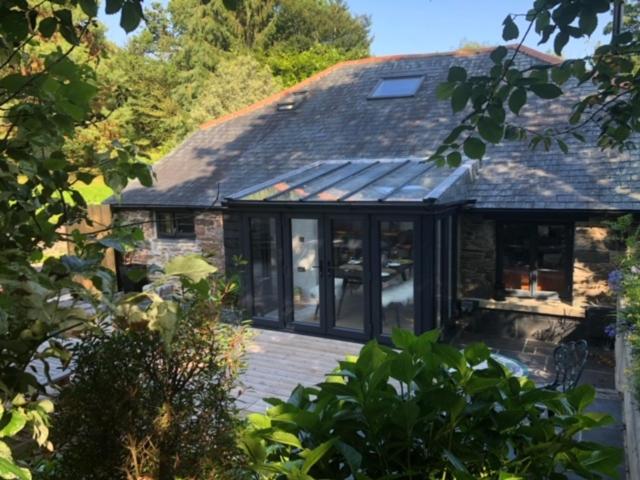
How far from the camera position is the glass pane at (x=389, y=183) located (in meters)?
7.49

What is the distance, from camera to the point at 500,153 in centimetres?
924

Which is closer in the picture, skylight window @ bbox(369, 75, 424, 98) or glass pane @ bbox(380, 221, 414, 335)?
glass pane @ bbox(380, 221, 414, 335)

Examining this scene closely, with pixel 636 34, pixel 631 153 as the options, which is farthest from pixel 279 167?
pixel 636 34

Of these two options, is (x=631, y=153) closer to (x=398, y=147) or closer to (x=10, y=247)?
(x=398, y=147)

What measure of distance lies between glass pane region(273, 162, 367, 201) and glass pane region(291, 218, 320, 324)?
0.43 m

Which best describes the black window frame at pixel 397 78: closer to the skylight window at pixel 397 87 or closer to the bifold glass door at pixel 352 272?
the skylight window at pixel 397 87

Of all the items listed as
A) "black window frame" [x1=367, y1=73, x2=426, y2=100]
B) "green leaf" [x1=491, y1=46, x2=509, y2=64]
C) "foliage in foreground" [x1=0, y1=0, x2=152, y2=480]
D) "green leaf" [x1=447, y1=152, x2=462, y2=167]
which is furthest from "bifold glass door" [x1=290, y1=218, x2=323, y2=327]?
"foliage in foreground" [x1=0, y1=0, x2=152, y2=480]

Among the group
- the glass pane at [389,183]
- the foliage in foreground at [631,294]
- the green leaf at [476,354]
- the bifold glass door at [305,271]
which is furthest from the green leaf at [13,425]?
the bifold glass door at [305,271]

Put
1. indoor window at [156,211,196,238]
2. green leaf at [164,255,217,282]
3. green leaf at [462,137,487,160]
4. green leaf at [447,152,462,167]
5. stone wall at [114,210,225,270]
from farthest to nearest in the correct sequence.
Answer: indoor window at [156,211,196,238] < stone wall at [114,210,225,270] < green leaf at [447,152,462,167] < green leaf at [462,137,487,160] < green leaf at [164,255,217,282]

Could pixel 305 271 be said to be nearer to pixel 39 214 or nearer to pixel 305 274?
pixel 305 274

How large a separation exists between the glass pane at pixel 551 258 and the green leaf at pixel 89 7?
786 centimetres

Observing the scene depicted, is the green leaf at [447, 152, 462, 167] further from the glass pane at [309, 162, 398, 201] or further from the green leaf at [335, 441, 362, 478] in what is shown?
the glass pane at [309, 162, 398, 201]

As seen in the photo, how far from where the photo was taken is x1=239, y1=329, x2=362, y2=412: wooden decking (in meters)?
6.19

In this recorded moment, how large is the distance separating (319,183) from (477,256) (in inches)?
117
